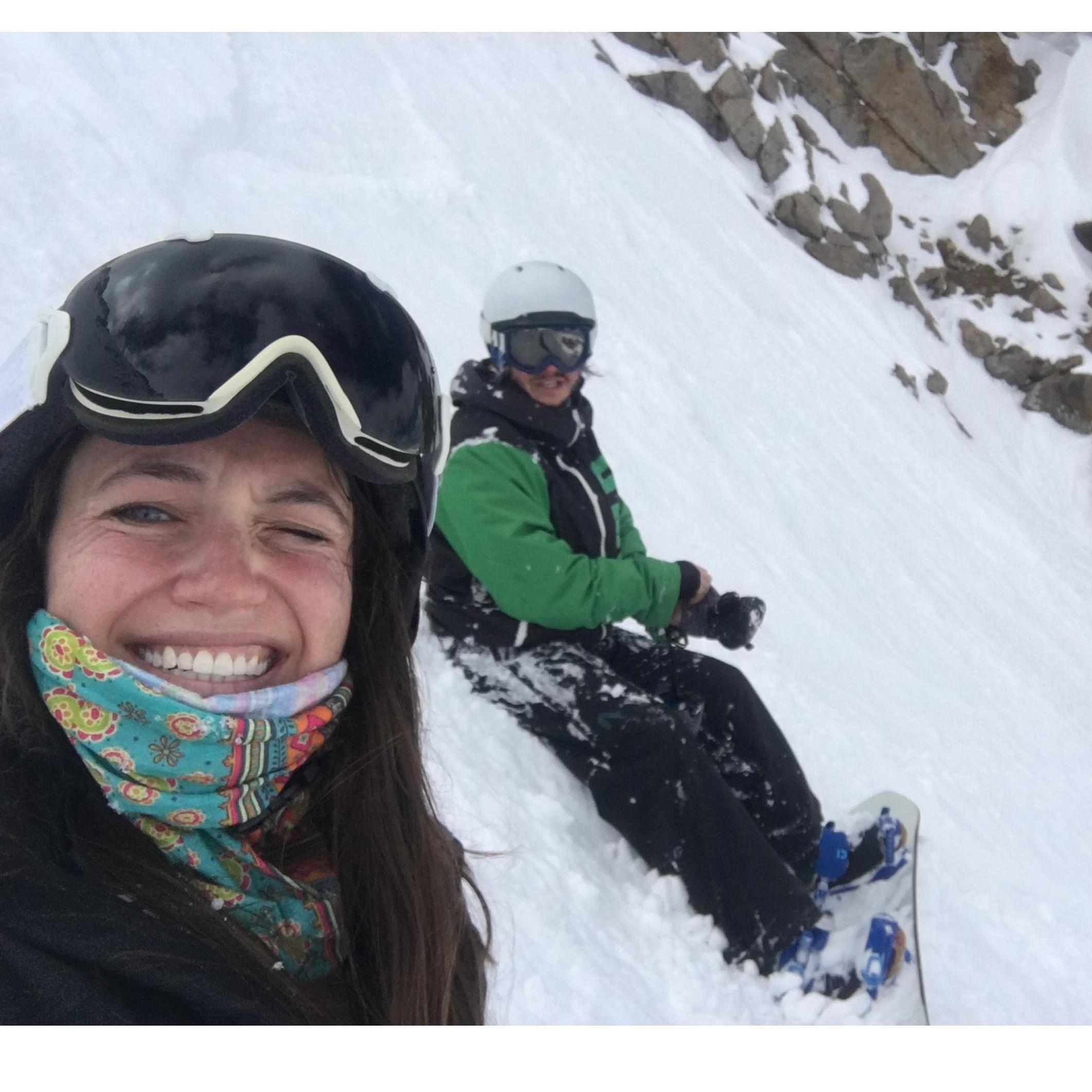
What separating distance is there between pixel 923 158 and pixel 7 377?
2291cm

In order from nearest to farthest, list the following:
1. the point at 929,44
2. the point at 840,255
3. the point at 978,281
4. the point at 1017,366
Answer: the point at 840,255
the point at 1017,366
the point at 978,281
the point at 929,44

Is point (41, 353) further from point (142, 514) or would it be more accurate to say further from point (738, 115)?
point (738, 115)

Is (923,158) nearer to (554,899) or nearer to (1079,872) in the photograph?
(1079,872)

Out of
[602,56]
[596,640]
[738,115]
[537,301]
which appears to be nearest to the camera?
[596,640]

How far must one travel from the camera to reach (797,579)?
7211mm

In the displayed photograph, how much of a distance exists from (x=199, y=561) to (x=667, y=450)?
265 inches

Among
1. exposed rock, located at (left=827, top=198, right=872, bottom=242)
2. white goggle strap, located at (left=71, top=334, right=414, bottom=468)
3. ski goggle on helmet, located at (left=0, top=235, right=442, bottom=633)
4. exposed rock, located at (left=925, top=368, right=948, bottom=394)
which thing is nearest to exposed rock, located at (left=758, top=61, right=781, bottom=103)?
exposed rock, located at (left=827, top=198, right=872, bottom=242)

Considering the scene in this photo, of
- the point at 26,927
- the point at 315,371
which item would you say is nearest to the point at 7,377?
the point at 315,371

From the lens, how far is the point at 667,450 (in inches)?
306

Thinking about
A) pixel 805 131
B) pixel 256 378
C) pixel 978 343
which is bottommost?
pixel 256 378

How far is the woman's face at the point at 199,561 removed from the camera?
122 cm

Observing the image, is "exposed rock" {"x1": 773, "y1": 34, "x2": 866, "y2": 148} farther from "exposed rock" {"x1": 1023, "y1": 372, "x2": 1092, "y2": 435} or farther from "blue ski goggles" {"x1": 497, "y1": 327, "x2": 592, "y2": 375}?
"blue ski goggles" {"x1": 497, "y1": 327, "x2": 592, "y2": 375}

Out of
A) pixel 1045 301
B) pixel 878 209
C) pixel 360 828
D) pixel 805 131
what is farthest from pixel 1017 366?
pixel 360 828

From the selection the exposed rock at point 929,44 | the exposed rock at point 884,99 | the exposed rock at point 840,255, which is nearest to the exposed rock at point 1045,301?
the exposed rock at point 884,99
